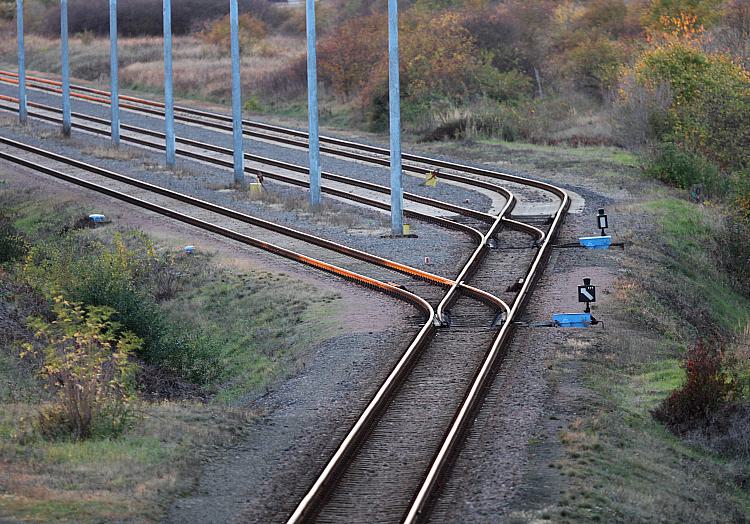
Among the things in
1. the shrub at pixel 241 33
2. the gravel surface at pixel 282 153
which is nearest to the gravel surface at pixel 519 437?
the gravel surface at pixel 282 153

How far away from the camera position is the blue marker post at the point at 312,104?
27016mm

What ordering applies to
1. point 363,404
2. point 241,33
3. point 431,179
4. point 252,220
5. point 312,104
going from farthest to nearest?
1. point 241,33
2. point 431,179
3. point 312,104
4. point 252,220
5. point 363,404

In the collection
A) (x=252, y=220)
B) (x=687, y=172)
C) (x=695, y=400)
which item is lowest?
(x=252, y=220)

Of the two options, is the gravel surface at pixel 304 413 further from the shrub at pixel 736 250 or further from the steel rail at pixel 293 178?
the shrub at pixel 736 250

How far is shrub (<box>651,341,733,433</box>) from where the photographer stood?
13.2 m

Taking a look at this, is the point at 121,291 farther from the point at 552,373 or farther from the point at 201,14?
the point at 201,14

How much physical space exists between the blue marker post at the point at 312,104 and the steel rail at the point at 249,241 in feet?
10.6

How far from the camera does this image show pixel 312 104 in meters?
27.5

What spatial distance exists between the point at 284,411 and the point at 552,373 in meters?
3.44

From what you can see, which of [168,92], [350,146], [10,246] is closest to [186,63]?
[350,146]

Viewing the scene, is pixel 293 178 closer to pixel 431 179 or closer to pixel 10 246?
pixel 431 179

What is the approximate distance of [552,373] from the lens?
14289mm

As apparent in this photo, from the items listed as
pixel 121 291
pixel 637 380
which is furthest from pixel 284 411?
pixel 121 291

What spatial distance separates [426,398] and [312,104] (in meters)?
15.3
